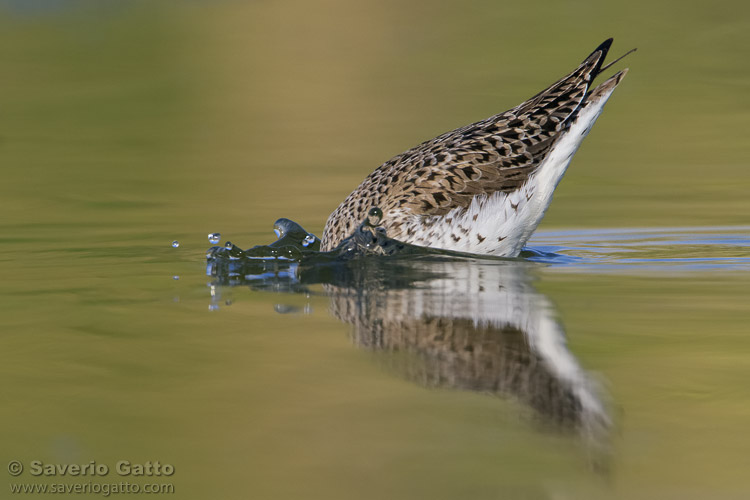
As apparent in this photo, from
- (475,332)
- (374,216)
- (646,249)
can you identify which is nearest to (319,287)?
(374,216)

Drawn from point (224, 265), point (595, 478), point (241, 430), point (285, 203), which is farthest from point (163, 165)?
point (595, 478)

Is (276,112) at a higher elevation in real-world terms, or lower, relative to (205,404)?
higher

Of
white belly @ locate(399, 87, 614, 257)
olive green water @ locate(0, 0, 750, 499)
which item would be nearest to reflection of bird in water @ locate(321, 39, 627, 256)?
white belly @ locate(399, 87, 614, 257)

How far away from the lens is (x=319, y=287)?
26.9 ft

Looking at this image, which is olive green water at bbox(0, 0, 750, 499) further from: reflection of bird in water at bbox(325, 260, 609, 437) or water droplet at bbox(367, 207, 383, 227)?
water droplet at bbox(367, 207, 383, 227)

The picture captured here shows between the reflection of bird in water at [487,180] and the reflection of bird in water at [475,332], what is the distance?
326mm

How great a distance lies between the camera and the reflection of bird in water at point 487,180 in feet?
29.6

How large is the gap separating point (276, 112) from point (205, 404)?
1553 centimetres

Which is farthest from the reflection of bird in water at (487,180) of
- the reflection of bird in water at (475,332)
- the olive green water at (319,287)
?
the olive green water at (319,287)

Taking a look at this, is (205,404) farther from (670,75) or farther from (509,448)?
(670,75)

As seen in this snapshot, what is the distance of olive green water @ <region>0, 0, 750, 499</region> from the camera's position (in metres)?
4.59

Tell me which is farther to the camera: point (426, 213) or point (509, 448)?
point (426, 213)

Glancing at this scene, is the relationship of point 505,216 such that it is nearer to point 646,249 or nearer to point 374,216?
point 374,216

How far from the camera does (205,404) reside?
537 cm
